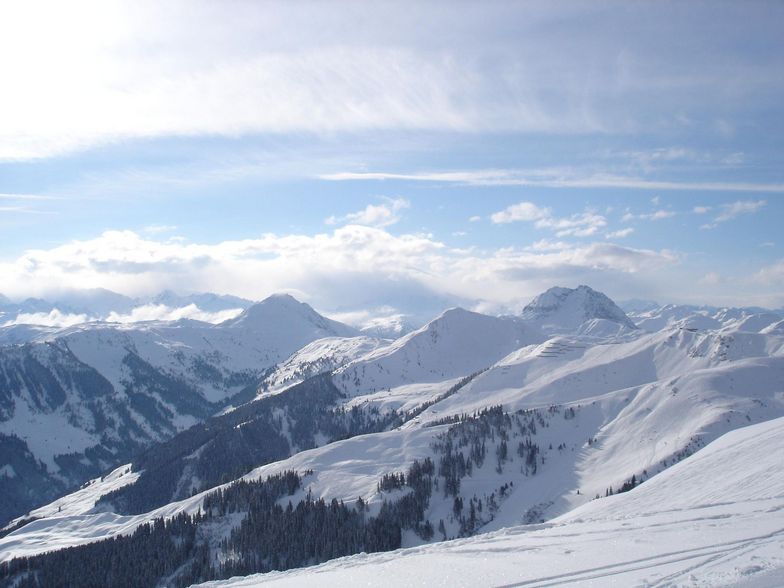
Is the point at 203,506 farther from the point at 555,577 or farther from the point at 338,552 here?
the point at 555,577

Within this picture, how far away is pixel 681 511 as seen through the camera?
172ft

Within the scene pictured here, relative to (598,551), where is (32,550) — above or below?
below

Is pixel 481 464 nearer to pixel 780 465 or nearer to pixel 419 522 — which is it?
pixel 419 522

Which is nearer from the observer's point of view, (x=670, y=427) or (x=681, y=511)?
(x=681, y=511)

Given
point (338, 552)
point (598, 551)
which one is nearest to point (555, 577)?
point (598, 551)

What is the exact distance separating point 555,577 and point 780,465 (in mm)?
44644

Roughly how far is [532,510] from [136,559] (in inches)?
4163

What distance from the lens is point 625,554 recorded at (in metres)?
36.5

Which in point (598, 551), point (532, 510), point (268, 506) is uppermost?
point (598, 551)

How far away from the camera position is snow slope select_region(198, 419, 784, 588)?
30.9m

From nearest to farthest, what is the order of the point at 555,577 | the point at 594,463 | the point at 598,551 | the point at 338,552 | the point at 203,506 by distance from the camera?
the point at 555,577
the point at 598,551
the point at 338,552
the point at 203,506
the point at 594,463

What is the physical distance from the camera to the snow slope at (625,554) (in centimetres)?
3086

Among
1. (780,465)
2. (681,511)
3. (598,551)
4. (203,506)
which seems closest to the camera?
(598,551)

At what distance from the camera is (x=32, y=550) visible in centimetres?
18025
